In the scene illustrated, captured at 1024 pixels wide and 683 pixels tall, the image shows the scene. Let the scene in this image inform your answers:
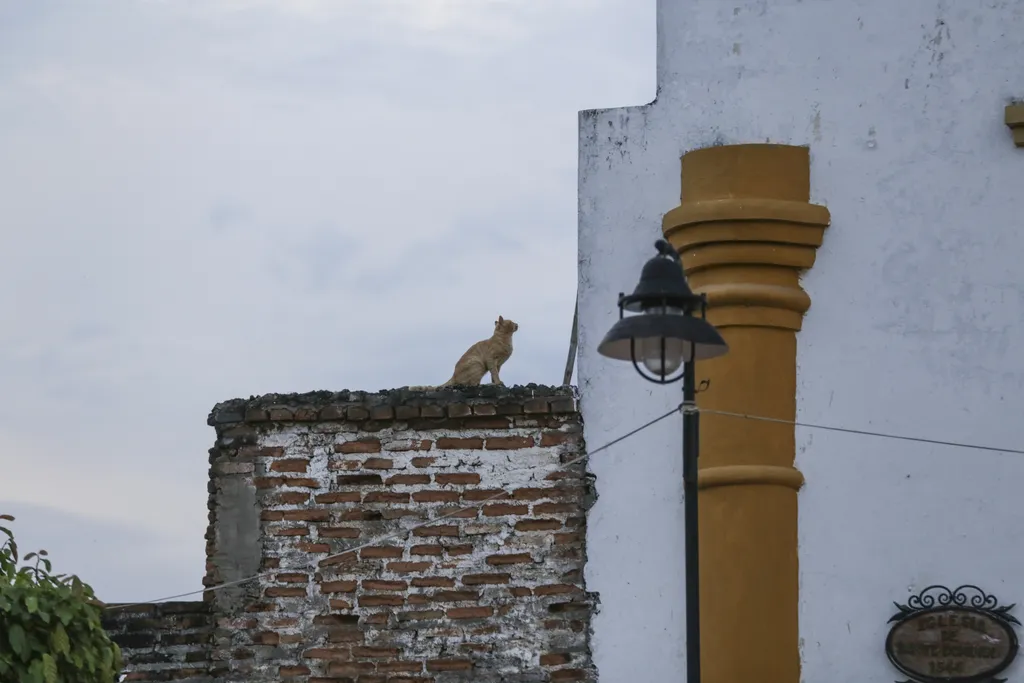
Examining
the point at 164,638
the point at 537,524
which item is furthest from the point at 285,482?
the point at 537,524

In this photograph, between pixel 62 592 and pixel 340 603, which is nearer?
pixel 62 592

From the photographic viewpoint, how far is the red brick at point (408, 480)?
8922mm

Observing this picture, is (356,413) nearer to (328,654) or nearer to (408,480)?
(408,480)

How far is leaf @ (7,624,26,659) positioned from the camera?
306 inches

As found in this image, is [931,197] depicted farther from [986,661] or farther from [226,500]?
[226,500]

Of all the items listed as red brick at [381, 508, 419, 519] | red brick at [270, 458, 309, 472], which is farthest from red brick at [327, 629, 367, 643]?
red brick at [270, 458, 309, 472]

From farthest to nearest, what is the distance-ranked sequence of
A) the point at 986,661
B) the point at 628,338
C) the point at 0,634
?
1. the point at 986,661
2. the point at 0,634
3. the point at 628,338

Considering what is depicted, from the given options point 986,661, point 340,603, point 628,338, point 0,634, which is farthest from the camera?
point 340,603

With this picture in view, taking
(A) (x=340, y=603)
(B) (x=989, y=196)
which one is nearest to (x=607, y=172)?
(B) (x=989, y=196)

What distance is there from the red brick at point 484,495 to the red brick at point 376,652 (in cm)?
81

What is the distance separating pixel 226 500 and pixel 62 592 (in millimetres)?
1187

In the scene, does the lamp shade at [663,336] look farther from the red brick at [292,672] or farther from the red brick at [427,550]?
the red brick at [292,672]

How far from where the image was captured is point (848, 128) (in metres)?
8.87

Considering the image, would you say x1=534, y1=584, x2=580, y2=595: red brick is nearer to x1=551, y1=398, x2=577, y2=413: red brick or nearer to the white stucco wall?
the white stucco wall
